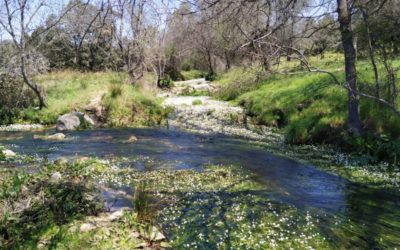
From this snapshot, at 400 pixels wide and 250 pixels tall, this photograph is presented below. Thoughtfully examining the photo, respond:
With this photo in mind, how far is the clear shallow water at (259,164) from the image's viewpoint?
354 inches

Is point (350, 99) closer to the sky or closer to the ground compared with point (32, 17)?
closer to the ground

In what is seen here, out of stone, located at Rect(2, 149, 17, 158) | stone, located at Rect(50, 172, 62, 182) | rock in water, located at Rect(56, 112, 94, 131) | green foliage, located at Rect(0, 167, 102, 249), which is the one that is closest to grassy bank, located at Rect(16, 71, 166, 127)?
rock in water, located at Rect(56, 112, 94, 131)

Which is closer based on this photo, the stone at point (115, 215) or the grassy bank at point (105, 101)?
the stone at point (115, 215)

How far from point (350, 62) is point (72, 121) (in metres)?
14.8

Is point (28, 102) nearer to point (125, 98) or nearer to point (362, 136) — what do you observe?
point (125, 98)

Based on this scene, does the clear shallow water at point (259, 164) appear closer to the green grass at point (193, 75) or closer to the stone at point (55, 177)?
the stone at point (55, 177)

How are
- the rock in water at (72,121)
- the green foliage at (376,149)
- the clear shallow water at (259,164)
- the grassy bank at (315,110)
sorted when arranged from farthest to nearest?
the rock in water at (72,121) < the grassy bank at (315,110) < the green foliage at (376,149) < the clear shallow water at (259,164)

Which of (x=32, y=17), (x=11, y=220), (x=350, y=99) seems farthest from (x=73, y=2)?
(x=32, y=17)

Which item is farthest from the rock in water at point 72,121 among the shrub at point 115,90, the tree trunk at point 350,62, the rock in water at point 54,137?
the tree trunk at point 350,62

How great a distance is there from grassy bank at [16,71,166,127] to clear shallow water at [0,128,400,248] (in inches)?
102

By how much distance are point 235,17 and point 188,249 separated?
641 centimetres

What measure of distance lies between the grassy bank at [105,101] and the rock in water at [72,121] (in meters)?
1.33

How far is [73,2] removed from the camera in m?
5.03

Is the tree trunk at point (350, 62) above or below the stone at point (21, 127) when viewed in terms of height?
above
